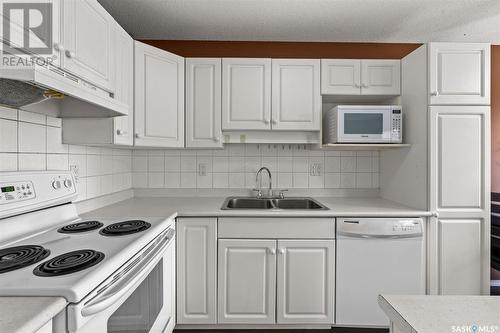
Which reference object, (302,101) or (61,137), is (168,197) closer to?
(61,137)

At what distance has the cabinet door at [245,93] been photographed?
2.16 meters

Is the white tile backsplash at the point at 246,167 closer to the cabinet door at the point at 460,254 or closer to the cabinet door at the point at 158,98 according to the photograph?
the cabinet door at the point at 158,98

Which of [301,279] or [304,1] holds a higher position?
[304,1]

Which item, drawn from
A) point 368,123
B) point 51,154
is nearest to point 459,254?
point 368,123

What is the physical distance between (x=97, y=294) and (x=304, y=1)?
6.89 feet

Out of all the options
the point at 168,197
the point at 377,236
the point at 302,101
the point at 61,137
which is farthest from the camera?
the point at 168,197

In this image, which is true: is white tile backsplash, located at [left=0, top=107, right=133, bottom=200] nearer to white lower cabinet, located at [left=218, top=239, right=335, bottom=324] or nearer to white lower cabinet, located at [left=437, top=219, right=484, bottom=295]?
white lower cabinet, located at [left=218, top=239, right=335, bottom=324]

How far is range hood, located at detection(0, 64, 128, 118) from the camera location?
2.71 feet

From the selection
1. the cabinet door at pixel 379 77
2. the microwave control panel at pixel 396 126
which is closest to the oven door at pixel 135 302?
the microwave control panel at pixel 396 126

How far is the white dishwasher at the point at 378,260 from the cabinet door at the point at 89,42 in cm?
174

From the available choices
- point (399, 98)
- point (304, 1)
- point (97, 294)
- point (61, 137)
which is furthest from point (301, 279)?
point (304, 1)

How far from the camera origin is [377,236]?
1788 millimetres

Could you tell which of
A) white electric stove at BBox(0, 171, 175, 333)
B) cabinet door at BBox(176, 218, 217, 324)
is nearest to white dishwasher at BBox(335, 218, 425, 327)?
cabinet door at BBox(176, 218, 217, 324)

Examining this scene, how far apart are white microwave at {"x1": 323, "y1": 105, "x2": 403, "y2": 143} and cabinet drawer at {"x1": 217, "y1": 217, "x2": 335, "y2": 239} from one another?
71 centimetres
